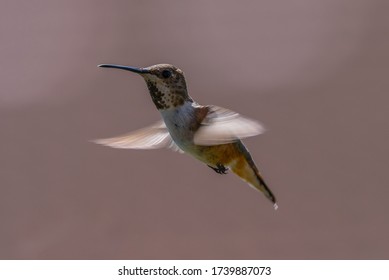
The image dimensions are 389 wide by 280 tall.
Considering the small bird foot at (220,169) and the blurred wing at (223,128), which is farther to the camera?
the small bird foot at (220,169)

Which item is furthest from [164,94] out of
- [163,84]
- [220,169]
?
[220,169]

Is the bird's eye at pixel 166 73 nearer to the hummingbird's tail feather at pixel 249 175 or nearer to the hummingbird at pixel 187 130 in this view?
the hummingbird at pixel 187 130

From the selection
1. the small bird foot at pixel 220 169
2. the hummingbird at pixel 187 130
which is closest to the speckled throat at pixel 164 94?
the hummingbird at pixel 187 130

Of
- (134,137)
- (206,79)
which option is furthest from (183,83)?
(206,79)

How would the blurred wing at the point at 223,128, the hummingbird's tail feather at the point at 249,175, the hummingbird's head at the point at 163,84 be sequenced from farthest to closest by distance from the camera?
the hummingbird's tail feather at the point at 249,175, the hummingbird's head at the point at 163,84, the blurred wing at the point at 223,128

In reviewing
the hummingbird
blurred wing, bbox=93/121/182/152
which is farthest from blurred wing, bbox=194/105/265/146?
blurred wing, bbox=93/121/182/152

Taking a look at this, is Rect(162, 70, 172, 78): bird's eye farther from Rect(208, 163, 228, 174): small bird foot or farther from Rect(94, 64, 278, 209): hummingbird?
Rect(208, 163, 228, 174): small bird foot

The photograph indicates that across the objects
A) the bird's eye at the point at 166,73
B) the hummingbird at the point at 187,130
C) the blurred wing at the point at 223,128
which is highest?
the bird's eye at the point at 166,73
